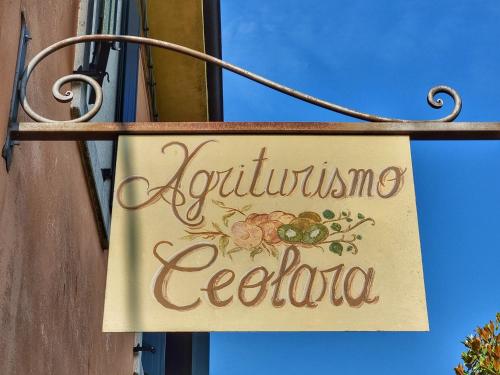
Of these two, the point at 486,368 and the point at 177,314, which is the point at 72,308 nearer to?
the point at 177,314

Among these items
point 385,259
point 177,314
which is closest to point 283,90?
point 385,259

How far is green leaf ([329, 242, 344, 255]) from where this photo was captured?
8.90 ft

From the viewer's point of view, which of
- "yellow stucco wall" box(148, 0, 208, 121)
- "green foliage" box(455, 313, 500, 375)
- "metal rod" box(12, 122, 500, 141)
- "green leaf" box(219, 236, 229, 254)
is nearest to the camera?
"green leaf" box(219, 236, 229, 254)

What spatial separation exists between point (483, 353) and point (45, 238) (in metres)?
3.62

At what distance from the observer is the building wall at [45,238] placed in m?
2.74

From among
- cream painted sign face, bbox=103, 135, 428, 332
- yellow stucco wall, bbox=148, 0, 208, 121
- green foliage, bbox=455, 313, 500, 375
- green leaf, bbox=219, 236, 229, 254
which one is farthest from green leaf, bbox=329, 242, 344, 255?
yellow stucco wall, bbox=148, 0, 208, 121

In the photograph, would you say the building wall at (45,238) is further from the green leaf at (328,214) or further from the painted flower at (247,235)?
the green leaf at (328,214)

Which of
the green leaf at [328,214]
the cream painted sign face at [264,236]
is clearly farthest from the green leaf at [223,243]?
the green leaf at [328,214]

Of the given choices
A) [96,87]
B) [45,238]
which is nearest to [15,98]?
[96,87]

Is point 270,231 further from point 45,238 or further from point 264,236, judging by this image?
point 45,238

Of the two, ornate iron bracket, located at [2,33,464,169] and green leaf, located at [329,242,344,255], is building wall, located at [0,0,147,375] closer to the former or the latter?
ornate iron bracket, located at [2,33,464,169]

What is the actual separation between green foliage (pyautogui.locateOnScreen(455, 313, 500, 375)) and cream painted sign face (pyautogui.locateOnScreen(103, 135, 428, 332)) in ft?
10.3

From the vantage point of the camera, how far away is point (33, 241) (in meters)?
3.14

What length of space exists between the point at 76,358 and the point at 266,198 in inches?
76.2
